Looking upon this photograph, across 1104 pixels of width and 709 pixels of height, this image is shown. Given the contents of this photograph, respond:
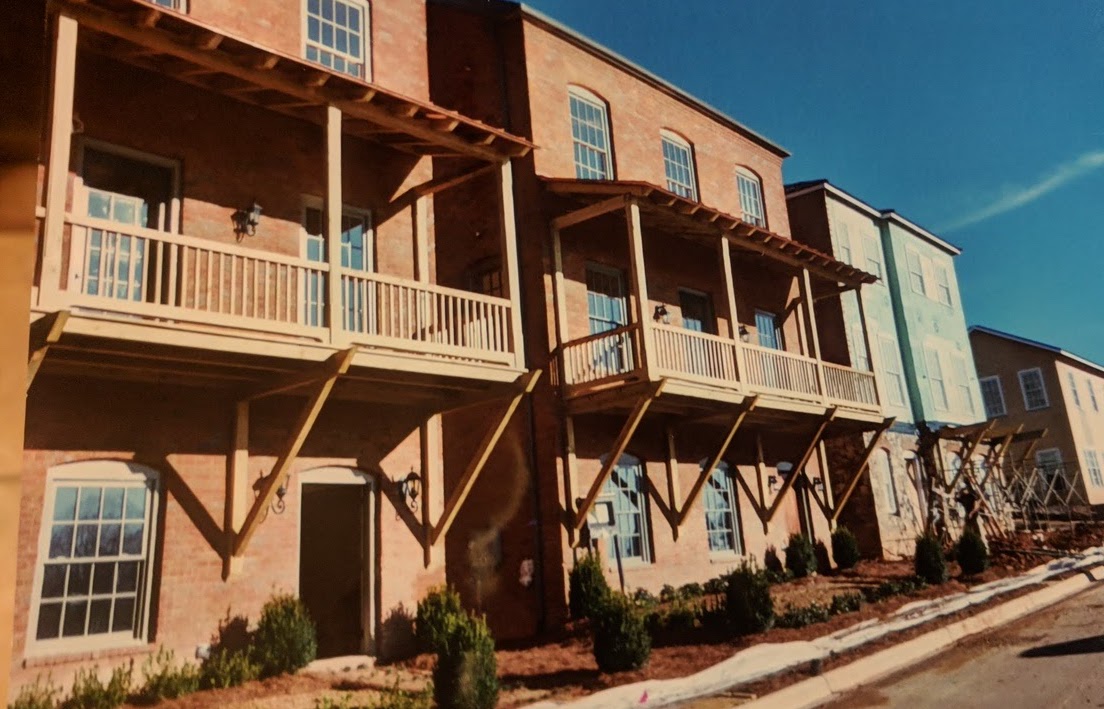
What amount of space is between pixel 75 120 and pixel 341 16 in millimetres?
5410

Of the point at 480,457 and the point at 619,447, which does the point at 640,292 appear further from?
the point at 480,457

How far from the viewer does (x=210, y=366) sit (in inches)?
358

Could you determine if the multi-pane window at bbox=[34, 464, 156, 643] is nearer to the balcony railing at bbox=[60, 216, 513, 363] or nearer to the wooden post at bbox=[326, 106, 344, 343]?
the balcony railing at bbox=[60, 216, 513, 363]

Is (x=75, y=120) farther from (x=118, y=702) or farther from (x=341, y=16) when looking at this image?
(x=118, y=702)

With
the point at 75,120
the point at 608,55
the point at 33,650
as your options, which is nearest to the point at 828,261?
the point at 608,55

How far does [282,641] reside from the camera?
9477mm

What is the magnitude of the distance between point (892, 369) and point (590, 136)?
526 inches

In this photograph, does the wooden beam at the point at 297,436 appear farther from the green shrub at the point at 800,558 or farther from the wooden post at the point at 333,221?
the green shrub at the point at 800,558

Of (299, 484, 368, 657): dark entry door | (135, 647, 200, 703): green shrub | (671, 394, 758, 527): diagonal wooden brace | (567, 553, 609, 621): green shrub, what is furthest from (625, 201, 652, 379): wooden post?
(135, 647, 200, 703): green shrub

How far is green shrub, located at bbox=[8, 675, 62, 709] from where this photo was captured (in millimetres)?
7512

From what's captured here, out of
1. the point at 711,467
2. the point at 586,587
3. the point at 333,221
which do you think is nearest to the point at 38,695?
the point at 333,221

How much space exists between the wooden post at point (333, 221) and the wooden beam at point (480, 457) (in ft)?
8.97

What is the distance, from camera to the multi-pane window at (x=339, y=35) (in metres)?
12.7

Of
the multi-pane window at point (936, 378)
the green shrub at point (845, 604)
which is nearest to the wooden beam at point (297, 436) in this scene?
the green shrub at point (845, 604)
